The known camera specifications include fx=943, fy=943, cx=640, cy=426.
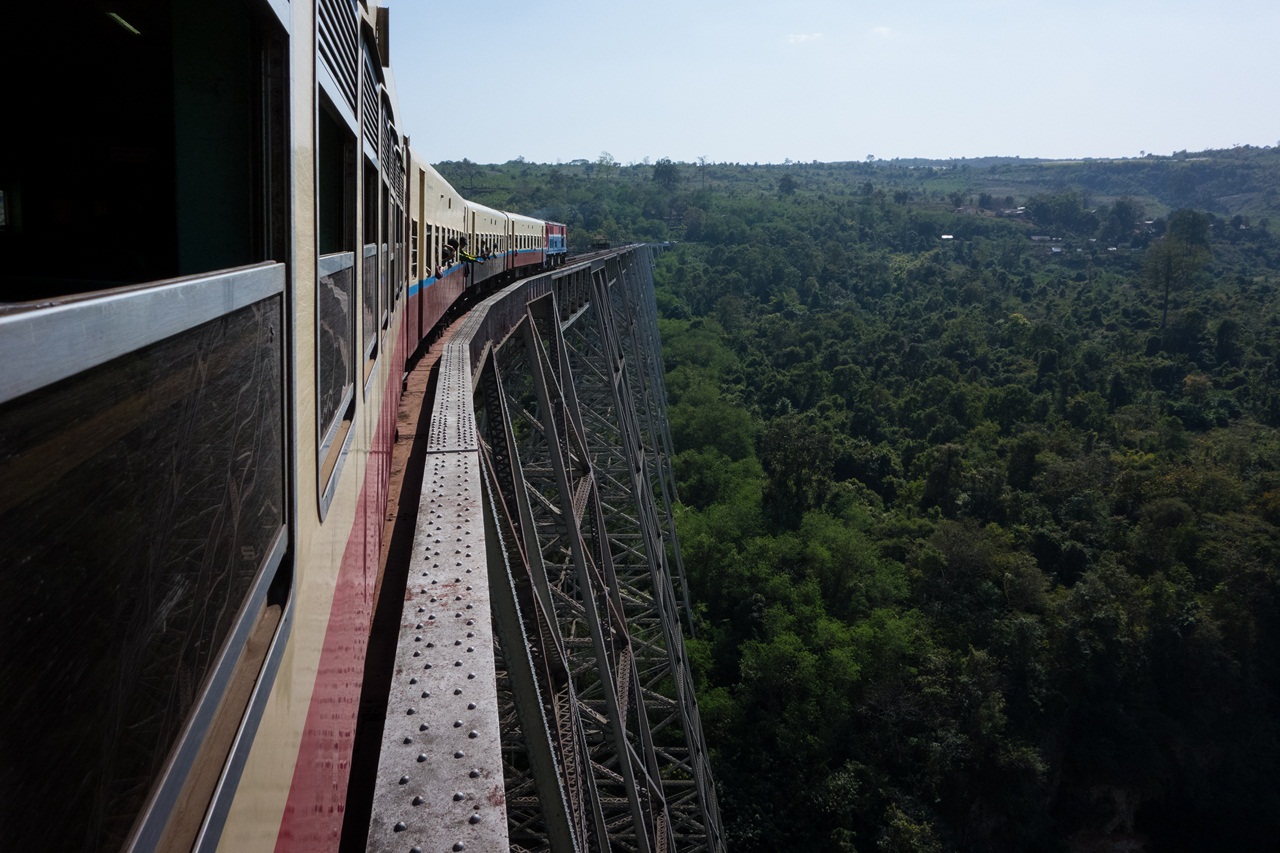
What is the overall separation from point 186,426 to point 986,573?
24.5m

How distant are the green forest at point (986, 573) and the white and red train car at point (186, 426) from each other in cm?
1605

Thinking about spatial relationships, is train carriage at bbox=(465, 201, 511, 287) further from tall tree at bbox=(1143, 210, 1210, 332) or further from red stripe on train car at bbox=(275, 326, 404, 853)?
tall tree at bbox=(1143, 210, 1210, 332)

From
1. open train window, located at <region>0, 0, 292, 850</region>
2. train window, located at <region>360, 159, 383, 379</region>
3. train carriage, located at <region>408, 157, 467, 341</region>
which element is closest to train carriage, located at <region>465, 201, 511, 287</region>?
train carriage, located at <region>408, 157, 467, 341</region>

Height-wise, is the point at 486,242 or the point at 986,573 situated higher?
the point at 486,242

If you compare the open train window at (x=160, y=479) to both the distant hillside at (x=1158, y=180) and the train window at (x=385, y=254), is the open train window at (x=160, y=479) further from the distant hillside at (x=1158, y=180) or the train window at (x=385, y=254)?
the distant hillside at (x=1158, y=180)

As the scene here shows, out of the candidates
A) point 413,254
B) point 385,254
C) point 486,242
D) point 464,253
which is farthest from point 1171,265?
point 385,254

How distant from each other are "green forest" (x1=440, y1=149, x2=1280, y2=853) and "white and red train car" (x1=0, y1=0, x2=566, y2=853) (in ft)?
52.7

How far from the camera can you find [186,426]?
87cm

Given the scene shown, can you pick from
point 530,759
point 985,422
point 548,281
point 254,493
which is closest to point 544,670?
point 530,759

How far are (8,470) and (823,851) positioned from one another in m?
18.0

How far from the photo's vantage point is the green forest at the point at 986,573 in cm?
1878

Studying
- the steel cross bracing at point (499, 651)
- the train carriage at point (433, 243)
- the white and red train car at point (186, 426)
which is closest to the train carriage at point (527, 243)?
the train carriage at point (433, 243)

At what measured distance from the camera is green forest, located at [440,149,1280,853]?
61.6 feet

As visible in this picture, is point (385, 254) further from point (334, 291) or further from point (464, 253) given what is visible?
point (464, 253)
